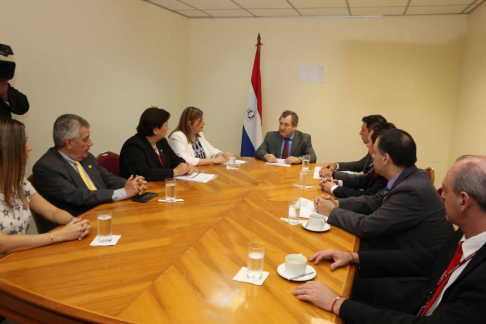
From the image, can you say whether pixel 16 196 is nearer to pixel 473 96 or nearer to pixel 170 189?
pixel 170 189

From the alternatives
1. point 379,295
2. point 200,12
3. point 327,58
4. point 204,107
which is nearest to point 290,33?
point 327,58

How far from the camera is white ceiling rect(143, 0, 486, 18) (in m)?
4.52

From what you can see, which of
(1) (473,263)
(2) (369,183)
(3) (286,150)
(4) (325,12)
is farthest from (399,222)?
(4) (325,12)

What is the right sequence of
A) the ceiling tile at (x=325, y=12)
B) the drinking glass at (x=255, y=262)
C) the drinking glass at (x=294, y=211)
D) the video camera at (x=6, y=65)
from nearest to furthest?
the drinking glass at (x=255, y=262)
the drinking glass at (x=294, y=211)
the video camera at (x=6, y=65)
the ceiling tile at (x=325, y=12)

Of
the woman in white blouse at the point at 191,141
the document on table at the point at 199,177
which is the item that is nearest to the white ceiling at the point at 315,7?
the woman in white blouse at the point at 191,141

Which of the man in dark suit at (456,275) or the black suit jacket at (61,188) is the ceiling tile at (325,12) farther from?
the man in dark suit at (456,275)

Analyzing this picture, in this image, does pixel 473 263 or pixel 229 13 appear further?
pixel 229 13

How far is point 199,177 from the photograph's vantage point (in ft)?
10.5

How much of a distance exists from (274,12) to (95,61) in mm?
2650

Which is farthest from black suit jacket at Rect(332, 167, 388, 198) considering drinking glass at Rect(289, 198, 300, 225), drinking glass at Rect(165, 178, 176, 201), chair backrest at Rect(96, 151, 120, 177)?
chair backrest at Rect(96, 151, 120, 177)

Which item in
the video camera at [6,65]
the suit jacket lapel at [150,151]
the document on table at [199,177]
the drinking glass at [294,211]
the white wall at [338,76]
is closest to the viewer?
the drinking glass at [294,211]

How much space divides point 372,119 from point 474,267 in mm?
2475

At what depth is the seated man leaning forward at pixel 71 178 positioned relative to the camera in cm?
235

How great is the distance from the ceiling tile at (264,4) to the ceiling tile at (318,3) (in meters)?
0.13
